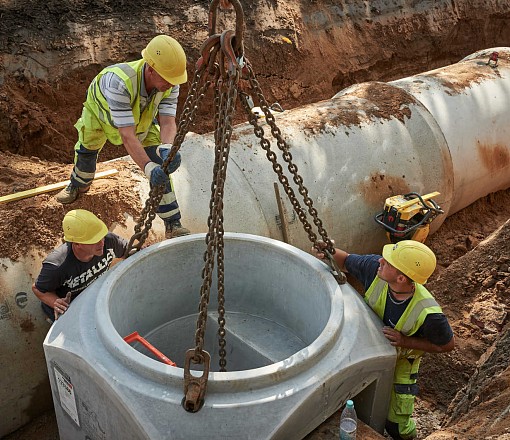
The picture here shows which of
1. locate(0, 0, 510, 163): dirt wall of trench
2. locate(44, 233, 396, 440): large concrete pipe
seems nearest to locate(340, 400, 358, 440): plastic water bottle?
locate(44, 233, 396, 440): large concrete pipe

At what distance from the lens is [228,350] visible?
4.72 m

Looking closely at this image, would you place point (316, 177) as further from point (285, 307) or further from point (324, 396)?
A: point (324, 396)

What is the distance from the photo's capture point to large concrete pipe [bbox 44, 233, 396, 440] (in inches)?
128

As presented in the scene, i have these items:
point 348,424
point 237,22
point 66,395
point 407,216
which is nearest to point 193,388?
point 348,424

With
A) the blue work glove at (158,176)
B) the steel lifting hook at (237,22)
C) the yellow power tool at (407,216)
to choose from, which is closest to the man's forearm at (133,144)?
the blue work glove at (158,176)

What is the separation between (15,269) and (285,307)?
6.89 ft

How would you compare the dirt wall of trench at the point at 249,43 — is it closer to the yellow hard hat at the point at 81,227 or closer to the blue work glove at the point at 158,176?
the yellow hard hat at the point at 81,227

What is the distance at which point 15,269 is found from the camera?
4.53 metres

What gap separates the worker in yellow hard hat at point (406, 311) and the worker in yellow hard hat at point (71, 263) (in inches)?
65.5

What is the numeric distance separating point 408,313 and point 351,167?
248 centimetres

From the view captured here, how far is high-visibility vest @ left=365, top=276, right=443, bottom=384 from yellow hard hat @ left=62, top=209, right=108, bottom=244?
80.9 inches

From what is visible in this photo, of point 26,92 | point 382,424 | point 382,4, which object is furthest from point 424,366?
point 382,4

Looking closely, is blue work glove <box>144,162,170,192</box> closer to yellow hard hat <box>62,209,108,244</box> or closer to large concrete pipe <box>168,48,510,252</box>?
yellow hard hat <box>62,209,108,244</box>

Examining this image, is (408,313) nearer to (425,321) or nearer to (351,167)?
(425,321)
